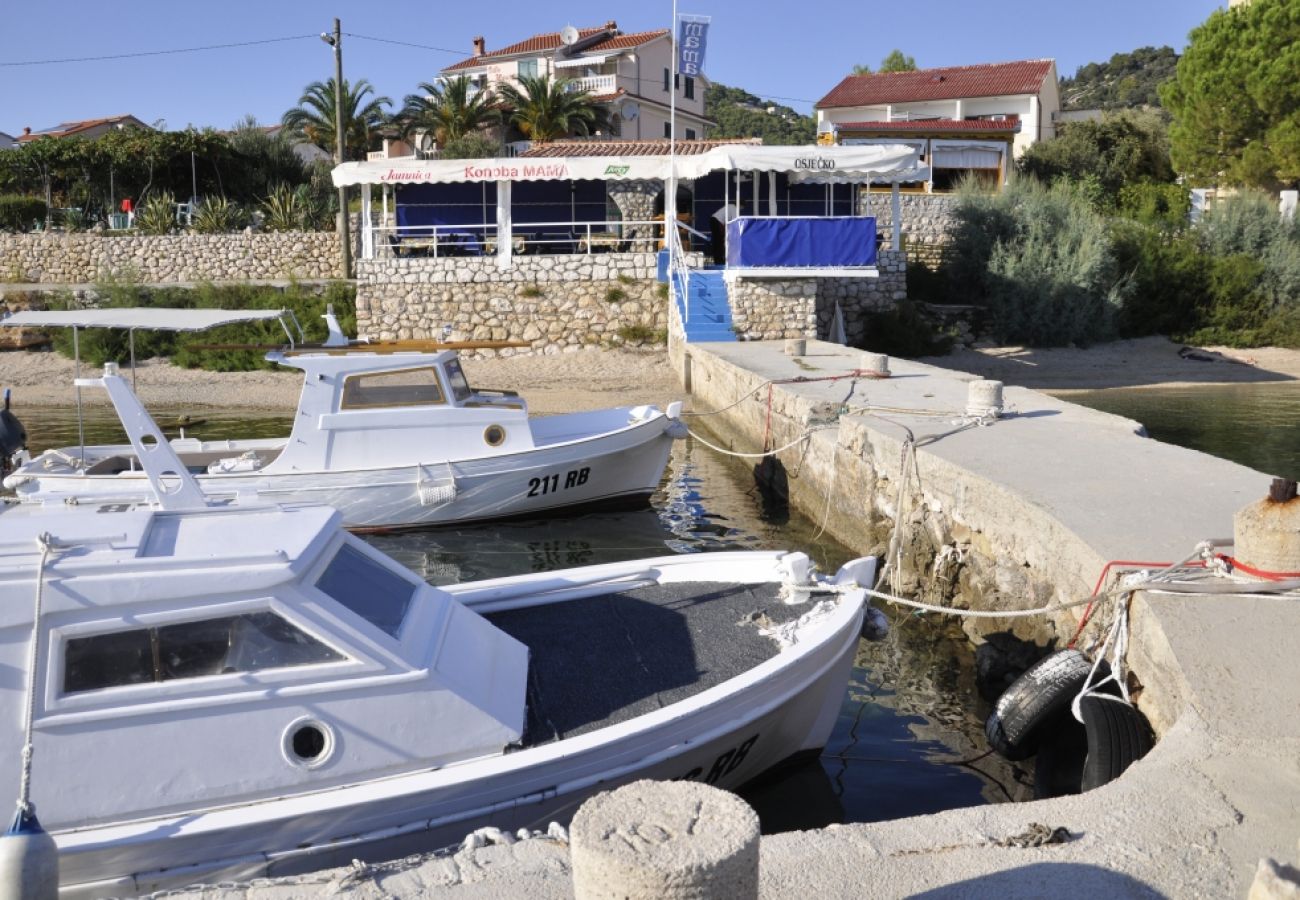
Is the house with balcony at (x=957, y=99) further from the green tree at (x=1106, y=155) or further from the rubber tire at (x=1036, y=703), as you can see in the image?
the rubber tire at (x=1036, y=703)

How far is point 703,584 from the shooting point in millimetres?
6969

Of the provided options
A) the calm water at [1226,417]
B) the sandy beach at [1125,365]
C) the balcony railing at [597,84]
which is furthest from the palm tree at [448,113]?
the calm water at [1226,417]

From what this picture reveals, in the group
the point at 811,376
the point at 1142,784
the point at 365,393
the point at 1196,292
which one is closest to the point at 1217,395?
the point at 1196,292

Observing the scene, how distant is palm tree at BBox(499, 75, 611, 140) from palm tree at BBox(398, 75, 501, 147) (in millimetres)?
1111

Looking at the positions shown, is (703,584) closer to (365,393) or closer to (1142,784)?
(1142,784)

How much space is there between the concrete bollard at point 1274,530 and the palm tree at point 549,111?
40762 millimetres

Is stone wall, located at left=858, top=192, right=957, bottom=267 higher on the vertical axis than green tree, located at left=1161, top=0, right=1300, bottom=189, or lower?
lower

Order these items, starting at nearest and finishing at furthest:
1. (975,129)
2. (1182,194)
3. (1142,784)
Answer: (1142,784)
(1182,194)
(975,129)

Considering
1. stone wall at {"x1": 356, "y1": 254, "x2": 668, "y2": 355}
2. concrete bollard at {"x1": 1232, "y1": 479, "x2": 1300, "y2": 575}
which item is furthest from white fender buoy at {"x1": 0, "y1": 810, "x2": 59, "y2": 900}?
stone wall at {"x1": 356, "y1": 254, "x2": 668, "y2": 355}

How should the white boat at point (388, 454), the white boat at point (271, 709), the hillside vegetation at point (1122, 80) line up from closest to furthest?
the white boat at point (271, 709) → the white boat at point (388, 454) → the hillside vegetation at point (1122, 80)

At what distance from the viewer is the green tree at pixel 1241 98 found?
35844 mm

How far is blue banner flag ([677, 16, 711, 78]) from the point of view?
84.7 ft

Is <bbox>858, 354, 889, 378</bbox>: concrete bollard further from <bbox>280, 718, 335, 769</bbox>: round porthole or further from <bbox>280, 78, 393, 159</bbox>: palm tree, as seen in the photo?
<bbox>280, 78, 393, 159</bbox>: palm tree

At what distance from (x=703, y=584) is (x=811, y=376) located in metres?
9.78
